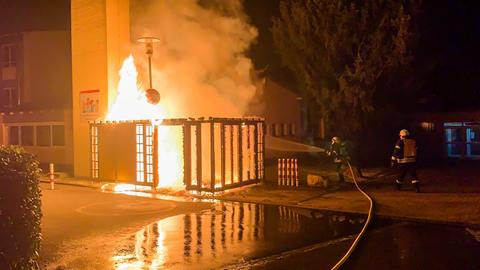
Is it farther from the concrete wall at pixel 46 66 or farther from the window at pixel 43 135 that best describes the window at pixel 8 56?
the window at pixel 43 135

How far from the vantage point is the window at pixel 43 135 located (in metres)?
27.9

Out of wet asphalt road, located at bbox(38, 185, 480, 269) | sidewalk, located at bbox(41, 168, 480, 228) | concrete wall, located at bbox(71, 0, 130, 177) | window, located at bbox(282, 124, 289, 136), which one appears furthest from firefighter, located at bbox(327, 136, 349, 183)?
window, located at bbox(282, 124, 289, 136)

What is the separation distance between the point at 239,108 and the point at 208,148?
11.0ft

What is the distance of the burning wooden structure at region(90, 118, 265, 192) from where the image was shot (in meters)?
14.7

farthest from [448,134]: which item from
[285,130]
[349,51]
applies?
Answer: [285,130]

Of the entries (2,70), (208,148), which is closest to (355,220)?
(208,148)

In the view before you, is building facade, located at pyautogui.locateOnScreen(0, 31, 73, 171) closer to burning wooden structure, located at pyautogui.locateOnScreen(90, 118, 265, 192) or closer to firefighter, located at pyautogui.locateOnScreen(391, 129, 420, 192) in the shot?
burning wooden structure, located at pyautogui.locateOnScreen(90, 118, 265, 192)

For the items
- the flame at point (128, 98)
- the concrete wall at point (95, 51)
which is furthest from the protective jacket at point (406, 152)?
the concrete wall at point (95, 51)

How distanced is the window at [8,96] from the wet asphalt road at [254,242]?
2622 centimetres

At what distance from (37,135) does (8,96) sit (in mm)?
8728

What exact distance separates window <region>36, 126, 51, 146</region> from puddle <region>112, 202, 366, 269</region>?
1883 centimetres

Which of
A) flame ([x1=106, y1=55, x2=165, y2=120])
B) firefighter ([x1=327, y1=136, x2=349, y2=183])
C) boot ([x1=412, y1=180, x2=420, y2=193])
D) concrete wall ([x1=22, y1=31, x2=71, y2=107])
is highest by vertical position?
concrete wall ([x1=22, y1=31, x2=71, y2=107])

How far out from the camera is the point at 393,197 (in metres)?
13.0

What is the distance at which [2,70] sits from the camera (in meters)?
35.0
